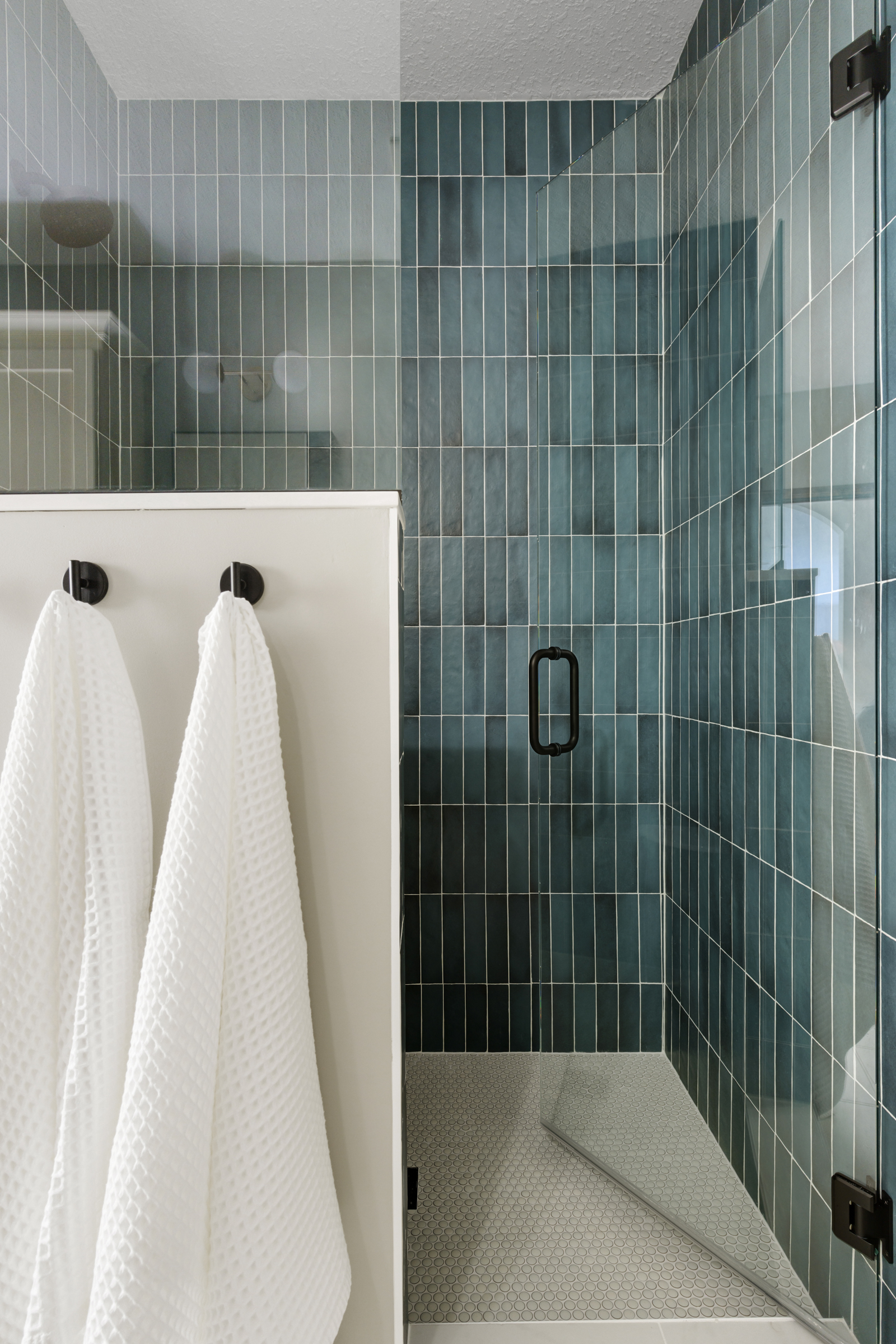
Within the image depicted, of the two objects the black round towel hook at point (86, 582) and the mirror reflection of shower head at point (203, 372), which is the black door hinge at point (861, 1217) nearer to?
the black round towel hook at point (86, 582)

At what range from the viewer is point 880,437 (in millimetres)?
1059

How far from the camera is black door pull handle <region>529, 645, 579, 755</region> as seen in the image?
5.17ft

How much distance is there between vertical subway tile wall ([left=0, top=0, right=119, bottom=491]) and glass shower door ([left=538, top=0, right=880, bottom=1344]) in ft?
3.05

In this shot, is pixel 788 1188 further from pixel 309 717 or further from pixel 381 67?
pixel 381 67

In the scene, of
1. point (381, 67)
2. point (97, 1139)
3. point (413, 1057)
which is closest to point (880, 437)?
point (381, 67)

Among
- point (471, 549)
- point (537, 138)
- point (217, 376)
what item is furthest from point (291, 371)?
point (537, 138)

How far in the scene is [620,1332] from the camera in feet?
3.89

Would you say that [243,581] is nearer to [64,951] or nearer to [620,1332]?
[64,951]

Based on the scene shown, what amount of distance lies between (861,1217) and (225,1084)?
0.93 meters

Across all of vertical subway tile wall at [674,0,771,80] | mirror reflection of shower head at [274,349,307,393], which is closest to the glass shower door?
vertical subway tile wall at [674,0,771,80]

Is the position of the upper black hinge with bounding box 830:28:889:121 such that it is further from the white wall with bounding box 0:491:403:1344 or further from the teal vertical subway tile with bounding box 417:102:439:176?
the teal vertical subway tile with bounding box 417:102:439:176

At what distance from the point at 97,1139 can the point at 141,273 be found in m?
0.99

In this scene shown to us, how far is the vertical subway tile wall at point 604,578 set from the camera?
147 centimetres

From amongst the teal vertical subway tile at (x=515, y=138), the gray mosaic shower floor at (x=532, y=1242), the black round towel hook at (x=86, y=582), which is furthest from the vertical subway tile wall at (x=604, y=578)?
the black round towel hook at (x=86, y=582)
